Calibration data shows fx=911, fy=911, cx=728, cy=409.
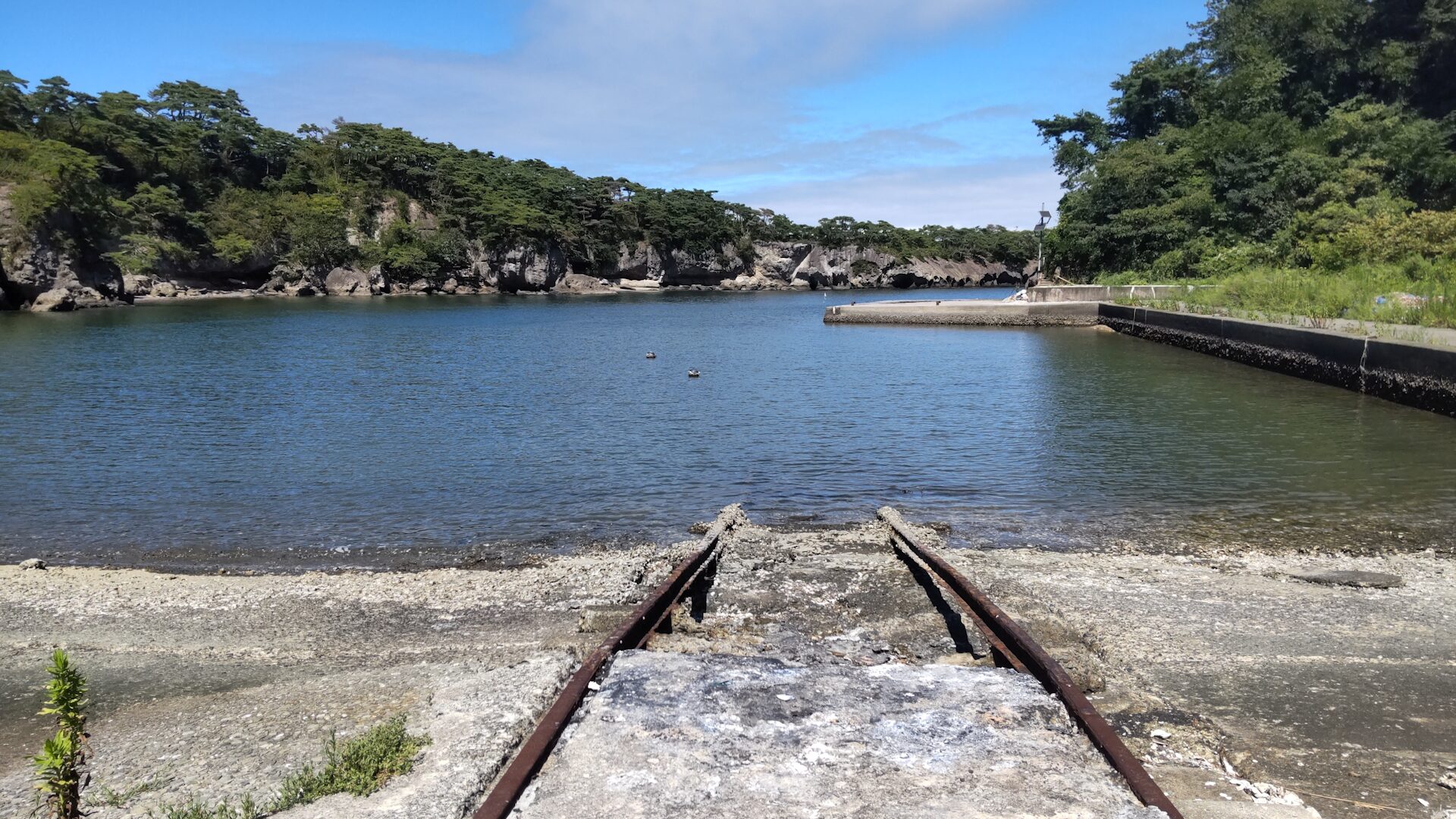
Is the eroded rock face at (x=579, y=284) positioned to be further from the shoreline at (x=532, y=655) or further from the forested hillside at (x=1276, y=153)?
the shoreline at (x=532, y=655)

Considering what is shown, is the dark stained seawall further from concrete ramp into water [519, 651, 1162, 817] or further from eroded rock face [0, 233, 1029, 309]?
eroded rock face [0, 233, 1029, 309]

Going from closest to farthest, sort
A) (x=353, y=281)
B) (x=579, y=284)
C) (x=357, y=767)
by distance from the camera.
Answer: (x=357, y=767)
(x=353, y=281)
(x=579, y=284)

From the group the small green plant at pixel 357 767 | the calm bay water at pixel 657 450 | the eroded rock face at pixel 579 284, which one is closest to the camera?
the small green plant at pixel 357 767

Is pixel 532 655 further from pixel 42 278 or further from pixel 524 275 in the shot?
pixel 524 275

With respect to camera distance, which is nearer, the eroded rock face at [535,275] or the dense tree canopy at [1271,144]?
the dense tree canopy at [1271,144]

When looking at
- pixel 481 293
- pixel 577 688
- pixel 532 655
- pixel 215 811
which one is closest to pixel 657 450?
pixel 532 655

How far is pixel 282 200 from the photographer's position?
3593 inches

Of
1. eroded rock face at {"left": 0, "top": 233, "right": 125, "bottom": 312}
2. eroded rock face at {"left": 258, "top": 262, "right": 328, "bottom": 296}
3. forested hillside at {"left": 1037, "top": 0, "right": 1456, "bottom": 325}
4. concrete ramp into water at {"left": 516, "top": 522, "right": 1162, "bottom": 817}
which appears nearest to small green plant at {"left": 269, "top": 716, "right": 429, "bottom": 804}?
concrete ramp into water at {"left": 516, "top": 522, "right": 1162, "bottom": 817}

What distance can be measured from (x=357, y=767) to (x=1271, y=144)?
55324 mm

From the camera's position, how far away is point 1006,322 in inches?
1726

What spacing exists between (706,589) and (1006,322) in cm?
3961

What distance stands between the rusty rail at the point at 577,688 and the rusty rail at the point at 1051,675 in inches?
74.9

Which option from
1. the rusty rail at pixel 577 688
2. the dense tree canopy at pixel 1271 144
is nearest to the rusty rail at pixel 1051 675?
the rusty rail at pixel 577 688

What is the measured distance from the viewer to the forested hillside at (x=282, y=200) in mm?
65312
